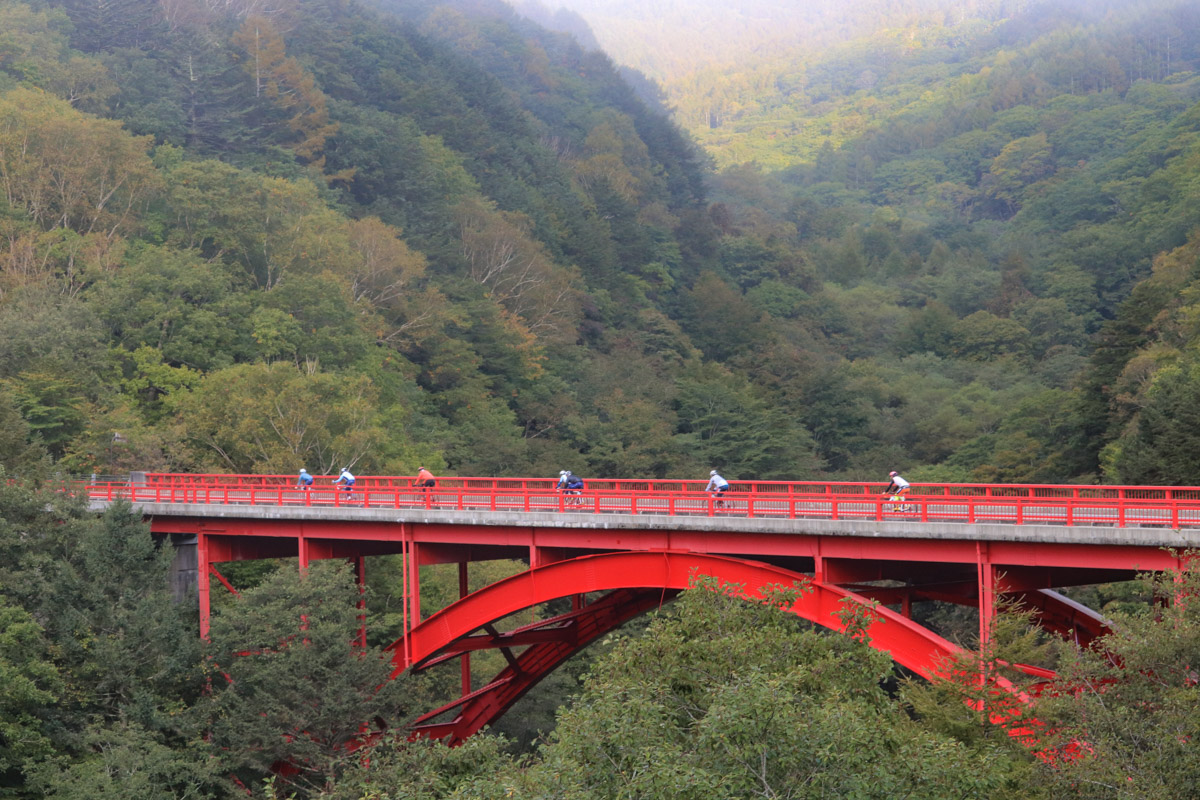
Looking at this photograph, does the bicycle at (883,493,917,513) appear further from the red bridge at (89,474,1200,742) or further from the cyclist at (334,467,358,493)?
the cyclist at (334,467,358,493)

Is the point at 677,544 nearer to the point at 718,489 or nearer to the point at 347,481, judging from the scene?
the point at 718,489

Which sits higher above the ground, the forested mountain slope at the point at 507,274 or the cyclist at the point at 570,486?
the forested mountain slope at the point at 507,274

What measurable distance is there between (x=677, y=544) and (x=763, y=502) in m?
2.02

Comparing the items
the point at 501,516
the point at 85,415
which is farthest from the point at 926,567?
the point at 85,415

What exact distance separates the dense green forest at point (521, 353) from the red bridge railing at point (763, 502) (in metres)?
2.44

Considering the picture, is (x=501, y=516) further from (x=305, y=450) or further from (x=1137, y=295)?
(x=1137, y=295)

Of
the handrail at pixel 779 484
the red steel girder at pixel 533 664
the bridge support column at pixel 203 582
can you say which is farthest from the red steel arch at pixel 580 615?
the bridge support column at pixel 203 582

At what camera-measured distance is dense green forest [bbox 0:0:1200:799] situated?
53.7 feet

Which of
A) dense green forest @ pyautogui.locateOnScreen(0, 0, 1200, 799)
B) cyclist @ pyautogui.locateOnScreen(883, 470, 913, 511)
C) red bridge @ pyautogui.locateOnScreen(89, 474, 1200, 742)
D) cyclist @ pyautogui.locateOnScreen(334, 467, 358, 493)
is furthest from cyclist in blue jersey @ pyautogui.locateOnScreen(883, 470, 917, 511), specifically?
cyclist @ pyautogui.locateOnScreen(334, 467, 358, 493)

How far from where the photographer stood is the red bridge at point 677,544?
1884 centimetres

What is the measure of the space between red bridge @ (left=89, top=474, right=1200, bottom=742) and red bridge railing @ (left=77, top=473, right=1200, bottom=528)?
0.15ft

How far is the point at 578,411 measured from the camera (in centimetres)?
7162

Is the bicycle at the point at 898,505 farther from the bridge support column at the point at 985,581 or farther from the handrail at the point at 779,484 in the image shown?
the bridge support column at the point at 985,581

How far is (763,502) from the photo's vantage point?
2242cm
